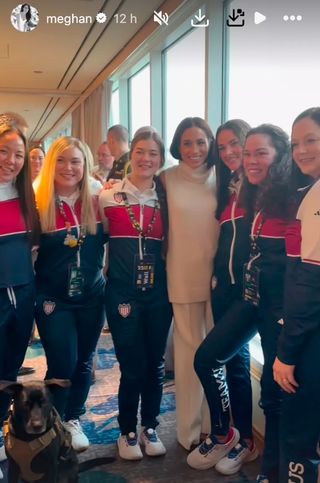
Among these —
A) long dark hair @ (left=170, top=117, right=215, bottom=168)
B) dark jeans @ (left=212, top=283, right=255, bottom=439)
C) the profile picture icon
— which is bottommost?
dark jeans @ (left=212, top=283, right=255, bottom=439)

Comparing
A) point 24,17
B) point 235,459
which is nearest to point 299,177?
point 235,459

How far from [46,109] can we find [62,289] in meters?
8.39

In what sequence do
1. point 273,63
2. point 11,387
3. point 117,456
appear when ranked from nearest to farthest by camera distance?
point 11,387
point 117,456
point 273,63

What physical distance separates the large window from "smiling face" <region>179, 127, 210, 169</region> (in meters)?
0.41

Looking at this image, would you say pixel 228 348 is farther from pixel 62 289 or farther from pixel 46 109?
pixel 46 109

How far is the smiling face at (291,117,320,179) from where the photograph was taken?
1.46 metres

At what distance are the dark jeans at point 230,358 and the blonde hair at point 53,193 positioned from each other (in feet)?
2.29

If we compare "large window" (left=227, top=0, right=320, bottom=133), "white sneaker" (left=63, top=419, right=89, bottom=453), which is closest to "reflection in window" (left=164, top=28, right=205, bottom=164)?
"large window" (left=227, top=0, right=320, bottom=133)

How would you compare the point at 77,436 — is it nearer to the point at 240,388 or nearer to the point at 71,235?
the point at 240,388

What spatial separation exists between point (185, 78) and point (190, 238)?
8.33 ft

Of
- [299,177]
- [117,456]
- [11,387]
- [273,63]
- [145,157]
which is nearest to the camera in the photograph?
[299,177]

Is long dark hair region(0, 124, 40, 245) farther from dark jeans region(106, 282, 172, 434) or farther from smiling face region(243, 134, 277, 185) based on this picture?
smiling face region(243, 134, 277, 185)

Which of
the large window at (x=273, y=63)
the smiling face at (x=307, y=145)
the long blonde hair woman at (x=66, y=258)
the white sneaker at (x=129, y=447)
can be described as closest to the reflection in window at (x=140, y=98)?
the large window at (x=273, y=63)

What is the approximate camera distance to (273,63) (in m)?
2.97
